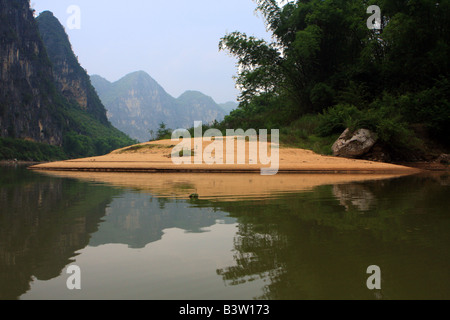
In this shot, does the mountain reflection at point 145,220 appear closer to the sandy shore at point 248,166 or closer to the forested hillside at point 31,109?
the sandy shore at point 248,166

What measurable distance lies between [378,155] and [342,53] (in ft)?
35.6

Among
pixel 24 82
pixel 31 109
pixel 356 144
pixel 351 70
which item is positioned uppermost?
pixel 24 82

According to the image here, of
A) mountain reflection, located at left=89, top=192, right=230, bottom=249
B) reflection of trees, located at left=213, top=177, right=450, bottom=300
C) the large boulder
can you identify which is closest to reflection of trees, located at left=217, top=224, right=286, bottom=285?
reflection of trees, located at left=213, top=177, right=450, bottom=300

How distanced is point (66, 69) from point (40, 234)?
535ft

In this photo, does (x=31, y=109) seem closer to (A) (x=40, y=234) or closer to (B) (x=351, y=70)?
(B) (x=351, y=70)

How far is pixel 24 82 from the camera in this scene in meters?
95.6

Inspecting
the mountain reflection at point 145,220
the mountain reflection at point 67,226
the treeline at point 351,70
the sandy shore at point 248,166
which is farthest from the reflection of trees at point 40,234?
the treeline at point 351,70

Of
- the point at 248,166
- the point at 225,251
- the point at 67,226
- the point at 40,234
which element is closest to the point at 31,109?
the point at 248,166

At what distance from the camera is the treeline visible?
17.9 meters

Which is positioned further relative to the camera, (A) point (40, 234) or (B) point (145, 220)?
(B) point (145, 220)

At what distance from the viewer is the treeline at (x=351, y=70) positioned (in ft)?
58.6
